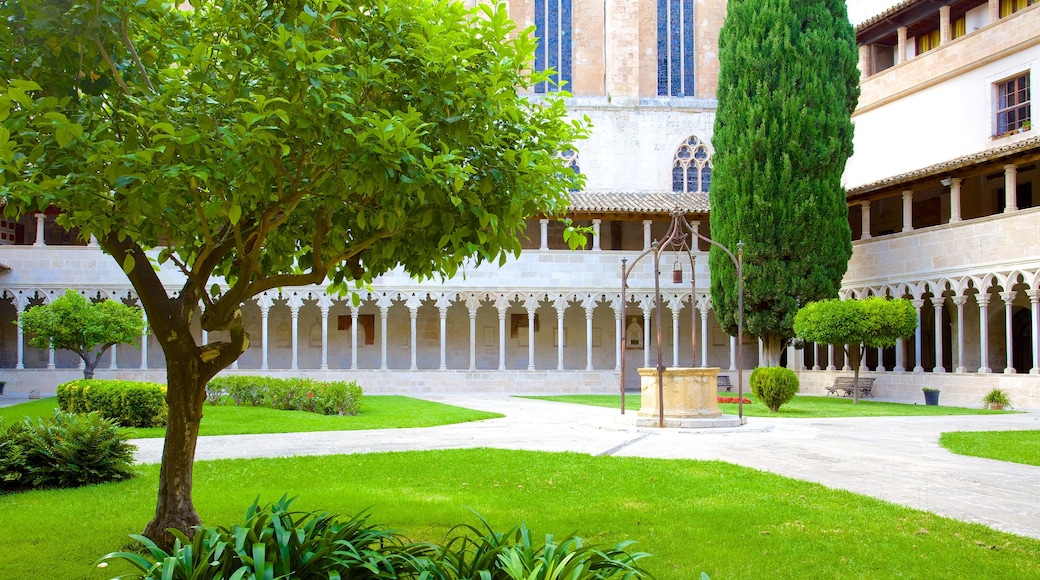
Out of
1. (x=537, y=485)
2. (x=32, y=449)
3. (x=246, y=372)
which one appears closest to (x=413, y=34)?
(x=537, y=485)

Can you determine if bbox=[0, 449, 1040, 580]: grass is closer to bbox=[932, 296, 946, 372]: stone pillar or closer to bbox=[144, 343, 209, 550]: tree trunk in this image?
bbox=[144, 343, 209, 550]: tree trunk

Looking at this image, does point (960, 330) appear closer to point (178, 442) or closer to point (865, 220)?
point (865, 220)

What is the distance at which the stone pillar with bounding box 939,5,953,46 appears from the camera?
2580 centimetres

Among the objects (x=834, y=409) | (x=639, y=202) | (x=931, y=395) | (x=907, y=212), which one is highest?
(x=639, y=202)

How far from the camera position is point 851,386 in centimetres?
2464

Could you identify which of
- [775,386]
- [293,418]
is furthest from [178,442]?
[775,386]

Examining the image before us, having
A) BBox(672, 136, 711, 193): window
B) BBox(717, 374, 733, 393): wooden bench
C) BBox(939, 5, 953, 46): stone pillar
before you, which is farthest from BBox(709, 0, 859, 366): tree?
BBox(672, 136, 711, 193): window

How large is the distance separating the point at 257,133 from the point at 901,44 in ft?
91.4

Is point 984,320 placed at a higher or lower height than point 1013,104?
lower

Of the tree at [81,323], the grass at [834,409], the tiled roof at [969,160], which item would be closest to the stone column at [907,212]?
the tiled roof at [969,160]

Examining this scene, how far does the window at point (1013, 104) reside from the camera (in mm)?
23828

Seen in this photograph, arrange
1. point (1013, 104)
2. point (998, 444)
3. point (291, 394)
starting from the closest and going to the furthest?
1. point (998, 444)
2. point (291, 394)
3. point (1013, 104)

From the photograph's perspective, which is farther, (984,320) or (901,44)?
(901,44)

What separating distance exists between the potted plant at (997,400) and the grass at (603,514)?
45.1ft
